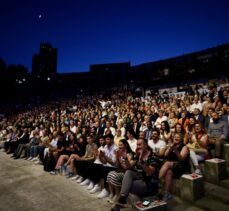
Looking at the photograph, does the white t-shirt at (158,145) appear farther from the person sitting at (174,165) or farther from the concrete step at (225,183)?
the concrete step at (225,183)

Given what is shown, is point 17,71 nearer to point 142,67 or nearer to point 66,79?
point 66,79

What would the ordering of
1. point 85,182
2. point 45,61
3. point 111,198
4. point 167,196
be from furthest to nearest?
point 45,61 < point 85,182 < point 111,198 < point 167,196

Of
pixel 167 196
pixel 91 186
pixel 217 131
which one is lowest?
pixel 91 186

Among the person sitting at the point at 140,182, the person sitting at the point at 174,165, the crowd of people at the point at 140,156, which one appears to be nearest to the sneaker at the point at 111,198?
the crowd of people at the point at 140,156

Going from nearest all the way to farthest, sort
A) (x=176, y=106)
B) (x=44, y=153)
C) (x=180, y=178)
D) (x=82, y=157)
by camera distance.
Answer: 1. (x=180, y=178)
2. (x=82, y=157)
3. (x=44, y=153)
4. (x=176, y=106)

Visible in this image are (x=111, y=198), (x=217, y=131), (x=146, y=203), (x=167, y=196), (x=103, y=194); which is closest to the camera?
(x=146, y=203)

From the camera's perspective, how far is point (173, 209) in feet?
11.7

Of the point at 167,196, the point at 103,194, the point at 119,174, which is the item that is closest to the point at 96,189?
Result: the point at 103,194

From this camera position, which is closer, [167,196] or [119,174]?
[167,196]

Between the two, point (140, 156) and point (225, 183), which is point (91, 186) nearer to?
point (140, 156)

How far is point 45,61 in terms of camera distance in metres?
88.4

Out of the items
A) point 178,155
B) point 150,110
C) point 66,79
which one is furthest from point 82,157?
point 66,79

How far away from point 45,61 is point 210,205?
9393cm

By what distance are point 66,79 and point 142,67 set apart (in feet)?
76.0
